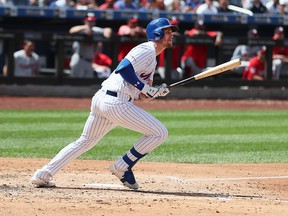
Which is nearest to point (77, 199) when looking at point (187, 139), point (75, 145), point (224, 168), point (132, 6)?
point (75, 145)

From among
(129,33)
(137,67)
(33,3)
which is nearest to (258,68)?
Result: (129,33)

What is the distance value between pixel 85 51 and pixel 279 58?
522cm

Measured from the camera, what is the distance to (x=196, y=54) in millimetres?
19672

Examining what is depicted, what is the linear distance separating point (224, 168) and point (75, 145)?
2.51 m

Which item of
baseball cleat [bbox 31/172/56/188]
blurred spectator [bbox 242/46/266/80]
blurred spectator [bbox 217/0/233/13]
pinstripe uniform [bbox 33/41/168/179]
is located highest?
pinstripe uniform [bbox 33/41/168/179]

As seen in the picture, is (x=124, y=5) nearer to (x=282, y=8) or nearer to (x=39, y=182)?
(x=282, y=8)

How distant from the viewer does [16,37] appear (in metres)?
18.1

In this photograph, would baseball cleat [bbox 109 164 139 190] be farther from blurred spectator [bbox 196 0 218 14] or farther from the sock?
blurred spectator [bbox 196 0 218 14]

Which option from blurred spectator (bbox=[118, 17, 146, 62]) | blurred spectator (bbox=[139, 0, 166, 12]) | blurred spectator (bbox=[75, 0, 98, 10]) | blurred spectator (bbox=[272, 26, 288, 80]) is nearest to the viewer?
blurred spectator (bbox=[118, 17, 146, 62])

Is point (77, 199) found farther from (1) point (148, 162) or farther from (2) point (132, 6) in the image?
(2) point (132, 6)

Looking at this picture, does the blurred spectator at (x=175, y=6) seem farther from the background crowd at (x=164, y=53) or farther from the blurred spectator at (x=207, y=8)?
the blurred spectator at (x=207, y=8)

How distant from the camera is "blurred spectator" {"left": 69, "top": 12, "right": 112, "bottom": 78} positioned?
1861 cm

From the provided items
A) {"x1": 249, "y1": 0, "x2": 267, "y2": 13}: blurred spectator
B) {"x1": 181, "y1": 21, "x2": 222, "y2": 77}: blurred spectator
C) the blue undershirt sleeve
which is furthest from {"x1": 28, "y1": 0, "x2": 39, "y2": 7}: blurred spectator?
the blue undershirt sleeve

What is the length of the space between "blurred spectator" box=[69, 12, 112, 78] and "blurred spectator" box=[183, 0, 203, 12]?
2704 millimetres
